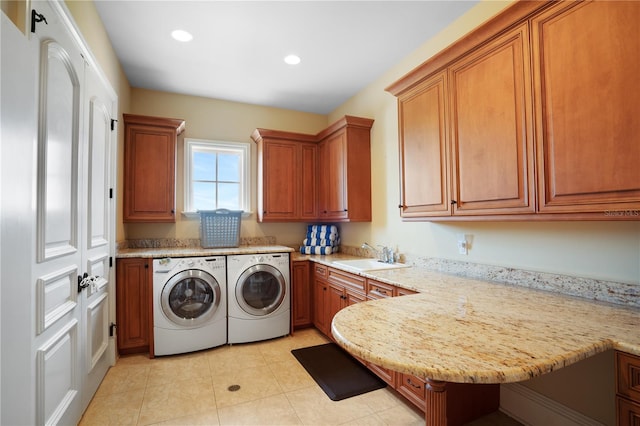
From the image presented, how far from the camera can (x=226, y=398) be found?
2195 millimetres

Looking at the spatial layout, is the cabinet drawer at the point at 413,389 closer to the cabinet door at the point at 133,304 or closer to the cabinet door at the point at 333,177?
the cabinet door at the point at 333,177

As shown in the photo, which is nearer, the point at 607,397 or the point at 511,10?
the point at 607,397

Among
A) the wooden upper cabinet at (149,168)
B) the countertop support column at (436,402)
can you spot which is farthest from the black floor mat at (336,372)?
the wooden upper cabinet at (149,168)

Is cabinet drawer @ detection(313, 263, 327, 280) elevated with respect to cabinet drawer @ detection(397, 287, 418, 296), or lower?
lower

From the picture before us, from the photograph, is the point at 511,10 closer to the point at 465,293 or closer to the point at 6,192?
the point at 465,293

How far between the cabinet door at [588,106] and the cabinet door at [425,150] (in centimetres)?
62

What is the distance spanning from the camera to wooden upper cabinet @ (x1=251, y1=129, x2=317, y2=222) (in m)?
3.81

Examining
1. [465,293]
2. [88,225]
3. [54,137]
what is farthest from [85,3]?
[465,293]

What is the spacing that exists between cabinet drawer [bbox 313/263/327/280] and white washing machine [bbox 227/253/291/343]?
13.0 inches

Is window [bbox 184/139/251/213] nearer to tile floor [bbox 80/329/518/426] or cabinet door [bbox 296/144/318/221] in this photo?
cabinet door [bbox 296/144/318/221]

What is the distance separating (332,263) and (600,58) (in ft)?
7.80

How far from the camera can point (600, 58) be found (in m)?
1.29

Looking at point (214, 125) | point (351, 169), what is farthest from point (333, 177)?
point (214, 125)

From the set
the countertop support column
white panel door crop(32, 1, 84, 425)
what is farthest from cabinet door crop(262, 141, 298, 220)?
the countertop support column
